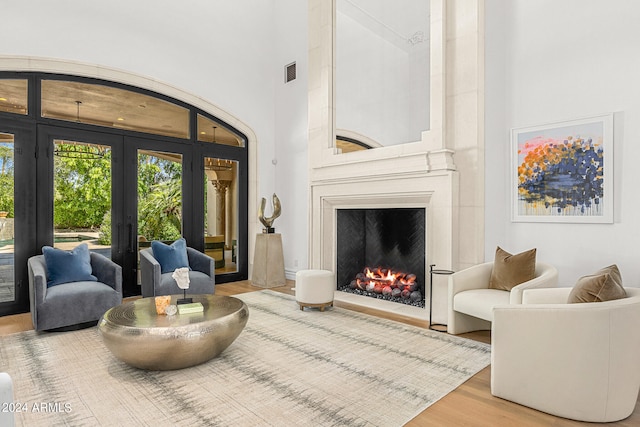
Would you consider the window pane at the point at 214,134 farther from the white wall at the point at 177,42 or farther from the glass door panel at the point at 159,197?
the glass door panel at the point at 159,197

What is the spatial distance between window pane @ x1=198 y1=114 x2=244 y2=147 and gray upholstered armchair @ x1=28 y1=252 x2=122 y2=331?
2711 mm

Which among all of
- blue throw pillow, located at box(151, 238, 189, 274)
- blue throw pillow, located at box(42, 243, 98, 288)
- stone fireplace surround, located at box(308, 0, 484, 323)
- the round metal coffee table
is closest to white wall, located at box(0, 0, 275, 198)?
blue throw pillow, located at box(151, 238, 189, 274)

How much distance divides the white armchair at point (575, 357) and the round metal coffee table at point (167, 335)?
6.42ft

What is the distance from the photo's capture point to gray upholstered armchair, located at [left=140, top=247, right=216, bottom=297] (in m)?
4.54

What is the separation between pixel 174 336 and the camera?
268cm

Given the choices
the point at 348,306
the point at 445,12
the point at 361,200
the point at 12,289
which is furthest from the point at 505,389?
the point at 12,289

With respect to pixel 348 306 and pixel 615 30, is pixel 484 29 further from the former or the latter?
pixel 348 306

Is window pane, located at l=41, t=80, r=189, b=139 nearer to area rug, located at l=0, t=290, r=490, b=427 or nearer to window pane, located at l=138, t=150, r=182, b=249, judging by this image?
window pane, located at l=138, t=150, r=182, b=249

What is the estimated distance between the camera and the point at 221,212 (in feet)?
21.3

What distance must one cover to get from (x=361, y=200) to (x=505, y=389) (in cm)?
307

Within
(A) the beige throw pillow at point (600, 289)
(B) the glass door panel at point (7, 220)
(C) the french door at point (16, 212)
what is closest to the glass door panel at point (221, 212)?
(C) the french door at point (16, 212)

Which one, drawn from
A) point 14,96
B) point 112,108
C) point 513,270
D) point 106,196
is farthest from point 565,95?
point 14,96

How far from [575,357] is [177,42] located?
6.15 m

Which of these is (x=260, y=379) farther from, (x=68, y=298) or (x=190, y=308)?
(x=68, y=298)
